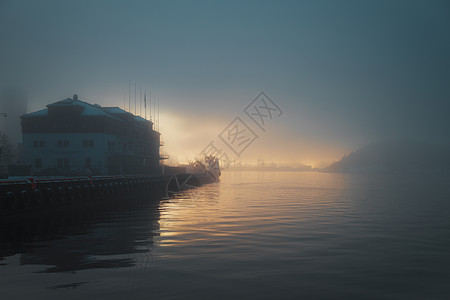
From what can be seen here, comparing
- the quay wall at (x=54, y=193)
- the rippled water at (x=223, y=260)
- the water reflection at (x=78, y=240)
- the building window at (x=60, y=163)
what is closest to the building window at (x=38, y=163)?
the building window at (x=60, y=163)

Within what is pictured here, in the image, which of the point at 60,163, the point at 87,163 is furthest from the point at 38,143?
the point at 87,163

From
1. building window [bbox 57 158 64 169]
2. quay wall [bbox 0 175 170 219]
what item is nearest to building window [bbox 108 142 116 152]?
building window [bbox 57 158 64 169]

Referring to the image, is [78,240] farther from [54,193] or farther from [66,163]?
[66,163]

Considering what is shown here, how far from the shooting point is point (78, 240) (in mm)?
17562

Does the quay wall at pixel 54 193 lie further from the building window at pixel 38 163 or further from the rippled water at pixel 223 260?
the building window at pixel 38 163

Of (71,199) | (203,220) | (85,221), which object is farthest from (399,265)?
(71,199)

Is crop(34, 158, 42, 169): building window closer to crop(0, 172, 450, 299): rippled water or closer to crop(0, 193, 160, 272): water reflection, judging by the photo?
crop(0, 193, 160, 272): water reflection

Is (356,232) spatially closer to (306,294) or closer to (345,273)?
(345,273)

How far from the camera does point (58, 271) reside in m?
11.9

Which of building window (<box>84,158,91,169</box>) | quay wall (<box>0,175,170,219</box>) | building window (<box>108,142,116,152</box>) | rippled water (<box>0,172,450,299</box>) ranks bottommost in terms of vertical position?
rippled water (<box>0,172,450,299</box>)

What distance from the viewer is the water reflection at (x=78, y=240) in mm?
13243

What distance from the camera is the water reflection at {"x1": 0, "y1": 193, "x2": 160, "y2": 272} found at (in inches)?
521

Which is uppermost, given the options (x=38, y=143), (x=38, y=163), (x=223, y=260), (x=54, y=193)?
(x=38, y=143)

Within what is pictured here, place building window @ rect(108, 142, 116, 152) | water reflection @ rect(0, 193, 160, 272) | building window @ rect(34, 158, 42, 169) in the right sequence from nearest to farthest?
water reflection @ rect(0, 193, 160, 272)
building window @ rect(34, 158, 42, 169)
building window @ rect(108, 142, 116, 152)
